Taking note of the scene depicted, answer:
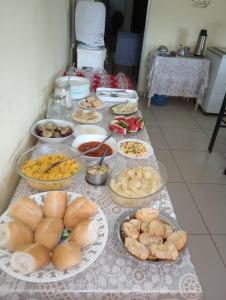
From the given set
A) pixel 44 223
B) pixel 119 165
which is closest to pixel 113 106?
pixel 119 165

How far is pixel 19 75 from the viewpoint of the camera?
920 mm

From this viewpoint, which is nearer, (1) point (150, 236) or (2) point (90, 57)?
(1) point (150, 236)

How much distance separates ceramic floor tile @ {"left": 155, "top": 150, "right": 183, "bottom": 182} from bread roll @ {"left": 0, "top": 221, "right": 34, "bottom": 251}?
141cm

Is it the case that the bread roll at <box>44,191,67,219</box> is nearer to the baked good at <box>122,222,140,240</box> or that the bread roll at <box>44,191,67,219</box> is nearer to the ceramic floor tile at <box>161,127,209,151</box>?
the baked good at <box>122,222,140,240</box>

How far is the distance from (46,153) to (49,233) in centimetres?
42

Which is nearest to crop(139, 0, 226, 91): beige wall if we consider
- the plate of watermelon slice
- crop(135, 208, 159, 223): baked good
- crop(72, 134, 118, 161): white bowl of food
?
the plate of watermelon slice

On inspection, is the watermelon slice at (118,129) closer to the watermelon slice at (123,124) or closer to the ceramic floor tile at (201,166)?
the watermelon slice at (123,124)

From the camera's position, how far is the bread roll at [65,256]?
541 millimetres

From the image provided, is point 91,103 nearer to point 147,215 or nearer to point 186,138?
point 147,215

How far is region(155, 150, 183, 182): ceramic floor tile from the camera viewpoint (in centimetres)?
187

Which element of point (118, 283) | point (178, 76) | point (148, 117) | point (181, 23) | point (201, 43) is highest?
point (181, 23)

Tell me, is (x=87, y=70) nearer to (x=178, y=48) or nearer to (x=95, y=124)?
(x=95, y=124)

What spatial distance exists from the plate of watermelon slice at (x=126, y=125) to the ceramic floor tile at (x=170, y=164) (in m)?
0.77

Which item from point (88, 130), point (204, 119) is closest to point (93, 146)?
point (88, 130)
